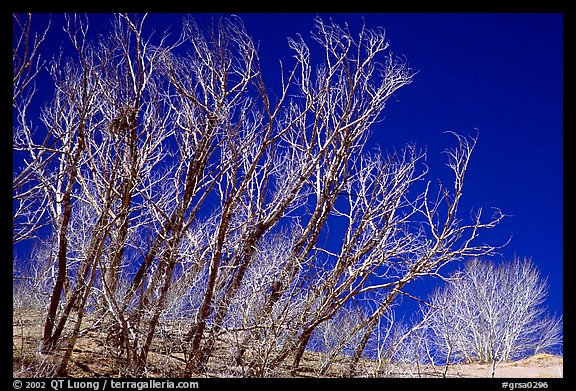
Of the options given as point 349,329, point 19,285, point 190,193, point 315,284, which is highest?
point 190,193

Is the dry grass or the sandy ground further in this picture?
the sandy ground

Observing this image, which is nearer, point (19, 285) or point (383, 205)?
point (19, 285)

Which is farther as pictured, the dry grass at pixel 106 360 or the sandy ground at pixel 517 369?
the sandy ground at pixel 517 369

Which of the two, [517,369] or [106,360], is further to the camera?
[517,369]

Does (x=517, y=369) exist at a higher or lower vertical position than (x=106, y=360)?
higher

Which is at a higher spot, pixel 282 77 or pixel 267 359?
pixel 282 77

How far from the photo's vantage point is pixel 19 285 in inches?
412

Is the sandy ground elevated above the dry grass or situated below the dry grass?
above

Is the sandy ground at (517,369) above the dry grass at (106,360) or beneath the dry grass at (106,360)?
above

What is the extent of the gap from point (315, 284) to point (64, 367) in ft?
15.5
